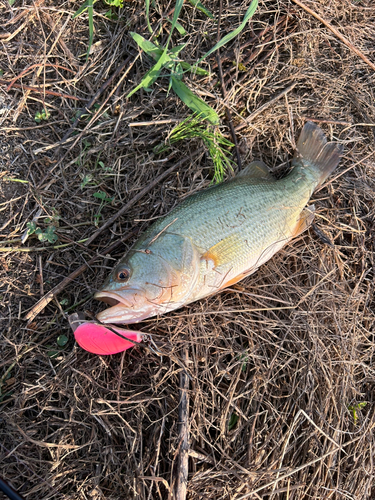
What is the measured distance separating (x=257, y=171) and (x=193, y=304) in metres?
1.31

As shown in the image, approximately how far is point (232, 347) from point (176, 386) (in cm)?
56

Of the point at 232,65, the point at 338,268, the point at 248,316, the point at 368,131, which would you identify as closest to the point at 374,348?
the point at 338,268

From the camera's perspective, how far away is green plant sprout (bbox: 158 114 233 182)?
9.34 ft

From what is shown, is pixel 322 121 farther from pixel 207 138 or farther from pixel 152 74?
pixel 152 74

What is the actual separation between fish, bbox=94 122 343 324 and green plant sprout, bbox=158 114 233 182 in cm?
21

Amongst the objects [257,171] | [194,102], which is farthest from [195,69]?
[257,171]

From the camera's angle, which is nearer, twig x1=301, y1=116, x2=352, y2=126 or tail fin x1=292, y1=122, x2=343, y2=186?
tail fin x1=292, y1=122, x2=343, y2=186

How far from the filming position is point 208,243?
8.16ft

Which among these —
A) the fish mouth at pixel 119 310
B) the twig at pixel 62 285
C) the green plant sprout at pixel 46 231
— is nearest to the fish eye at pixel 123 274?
the fish mouth at pixel 119 310

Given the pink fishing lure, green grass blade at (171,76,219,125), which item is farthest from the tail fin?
the pink fishing lure

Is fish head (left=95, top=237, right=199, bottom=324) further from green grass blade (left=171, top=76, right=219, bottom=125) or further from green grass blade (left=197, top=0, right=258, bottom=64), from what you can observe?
green grass blade (left=197, top=0, right=258, bottom=64)

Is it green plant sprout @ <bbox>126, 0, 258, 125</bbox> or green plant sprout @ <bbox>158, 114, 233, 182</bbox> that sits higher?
green plant sprout @ <bbox>126, 0, 258, 125</bbox>

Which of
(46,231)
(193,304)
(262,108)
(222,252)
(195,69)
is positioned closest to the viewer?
(222,252)

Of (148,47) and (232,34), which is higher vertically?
(148,47)
